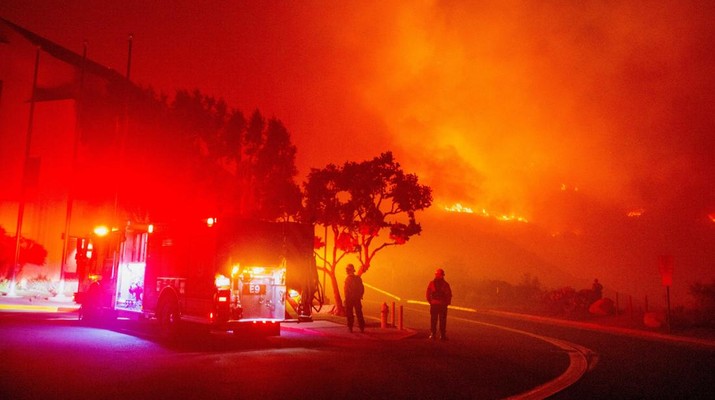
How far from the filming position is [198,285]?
13.8 meters

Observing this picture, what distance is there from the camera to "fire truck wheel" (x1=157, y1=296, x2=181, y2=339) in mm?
14461

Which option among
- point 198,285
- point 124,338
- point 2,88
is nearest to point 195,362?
point 198,285

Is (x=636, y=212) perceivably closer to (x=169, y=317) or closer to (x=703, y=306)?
(x=703, y=306)

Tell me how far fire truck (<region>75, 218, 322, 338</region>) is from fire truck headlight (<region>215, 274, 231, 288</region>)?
23mm

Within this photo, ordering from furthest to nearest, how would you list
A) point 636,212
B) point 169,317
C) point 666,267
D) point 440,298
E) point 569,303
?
point 636,212 < point 569,303 < point 666,267 < point 440,298 < point 169,317

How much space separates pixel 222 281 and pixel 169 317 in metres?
2.34

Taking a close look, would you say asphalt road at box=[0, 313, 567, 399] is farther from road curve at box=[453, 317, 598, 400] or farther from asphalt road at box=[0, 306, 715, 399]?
road curve at box=[453, 317, 598, 400]

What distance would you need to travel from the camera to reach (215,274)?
43.9 feet

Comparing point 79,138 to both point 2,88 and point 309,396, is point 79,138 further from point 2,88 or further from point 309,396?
point 309,396

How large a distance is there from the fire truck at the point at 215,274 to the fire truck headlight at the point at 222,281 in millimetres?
23

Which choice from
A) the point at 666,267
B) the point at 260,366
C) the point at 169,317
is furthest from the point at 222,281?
the point at 666,267

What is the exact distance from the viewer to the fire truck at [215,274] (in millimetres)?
13531

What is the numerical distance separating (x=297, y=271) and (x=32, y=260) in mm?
22008

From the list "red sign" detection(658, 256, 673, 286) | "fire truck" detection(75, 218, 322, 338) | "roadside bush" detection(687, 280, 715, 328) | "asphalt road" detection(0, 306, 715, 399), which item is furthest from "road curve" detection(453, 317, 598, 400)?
"roadside bush" detection(687, 280, 715, 328)
